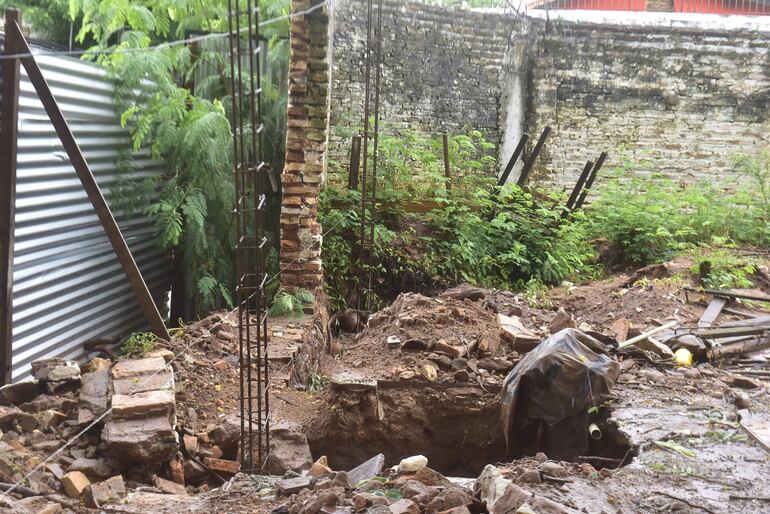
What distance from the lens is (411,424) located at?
17.3ft

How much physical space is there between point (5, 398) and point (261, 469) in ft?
5.20

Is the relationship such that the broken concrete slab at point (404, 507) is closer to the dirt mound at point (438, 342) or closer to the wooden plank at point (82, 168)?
the dirt mound at point (438, 342)

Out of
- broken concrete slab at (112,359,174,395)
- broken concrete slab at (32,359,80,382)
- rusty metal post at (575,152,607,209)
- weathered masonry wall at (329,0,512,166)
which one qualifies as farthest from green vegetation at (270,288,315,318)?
rusty metal post at (575,152,607,209)

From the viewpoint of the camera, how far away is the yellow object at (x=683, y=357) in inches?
213

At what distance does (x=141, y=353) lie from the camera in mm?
5223

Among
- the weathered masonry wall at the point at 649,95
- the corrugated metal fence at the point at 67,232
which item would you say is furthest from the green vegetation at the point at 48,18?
the weathered masonry wall at the point at 649,95

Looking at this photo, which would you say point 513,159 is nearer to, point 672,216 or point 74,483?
point 672,216

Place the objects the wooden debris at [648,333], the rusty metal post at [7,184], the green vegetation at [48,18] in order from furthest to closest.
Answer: the green vegetation at [48,18] < the wooden debris at [648,333] < the rusty metal post at [7,184]

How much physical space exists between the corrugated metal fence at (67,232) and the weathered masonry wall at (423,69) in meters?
3.69

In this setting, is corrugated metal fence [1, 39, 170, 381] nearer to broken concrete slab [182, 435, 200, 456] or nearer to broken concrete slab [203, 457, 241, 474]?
broken concrete slab [182, 435, 200, 456]

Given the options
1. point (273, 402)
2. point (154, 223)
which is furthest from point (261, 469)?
point (154, 223)

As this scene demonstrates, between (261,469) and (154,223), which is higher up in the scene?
(154,223)

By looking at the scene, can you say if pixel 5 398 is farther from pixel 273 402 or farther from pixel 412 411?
pixel 412 411

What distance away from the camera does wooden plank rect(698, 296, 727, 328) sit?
245 inches
